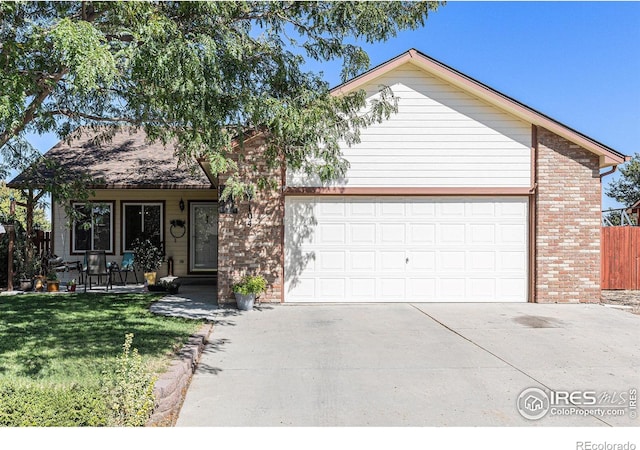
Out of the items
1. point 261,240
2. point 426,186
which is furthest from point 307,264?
point 426,186

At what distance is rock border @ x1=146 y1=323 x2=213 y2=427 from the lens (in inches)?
159

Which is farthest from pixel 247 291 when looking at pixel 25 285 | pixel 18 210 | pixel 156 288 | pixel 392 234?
pixel 18 210

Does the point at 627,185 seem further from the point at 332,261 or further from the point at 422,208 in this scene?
the point at 332,261

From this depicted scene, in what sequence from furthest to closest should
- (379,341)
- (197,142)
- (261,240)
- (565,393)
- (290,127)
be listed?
(261,240) < (379,341) < (290,127) < (197,142) < (565,393)

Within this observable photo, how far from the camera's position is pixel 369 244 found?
10391 mm

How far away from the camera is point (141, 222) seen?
13719mm

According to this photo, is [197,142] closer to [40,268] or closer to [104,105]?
[104,105]

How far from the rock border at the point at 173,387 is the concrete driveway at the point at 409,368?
0.11 metres

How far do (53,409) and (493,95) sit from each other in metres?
10.2

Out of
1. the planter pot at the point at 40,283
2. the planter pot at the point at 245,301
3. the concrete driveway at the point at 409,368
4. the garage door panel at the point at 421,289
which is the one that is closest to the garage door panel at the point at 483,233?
the garage door panel at the point at 421,289

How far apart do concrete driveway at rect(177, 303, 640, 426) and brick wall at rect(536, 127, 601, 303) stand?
129 centimetres

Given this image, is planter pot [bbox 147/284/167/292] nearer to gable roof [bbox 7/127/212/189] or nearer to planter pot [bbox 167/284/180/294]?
planter pot [bbox 167/284/180/294]

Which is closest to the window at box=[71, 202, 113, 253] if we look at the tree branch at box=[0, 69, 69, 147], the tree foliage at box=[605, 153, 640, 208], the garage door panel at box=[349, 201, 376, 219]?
the tree branch at box=[0, 69, 69, 147]

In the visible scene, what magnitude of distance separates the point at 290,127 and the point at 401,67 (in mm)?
5291
